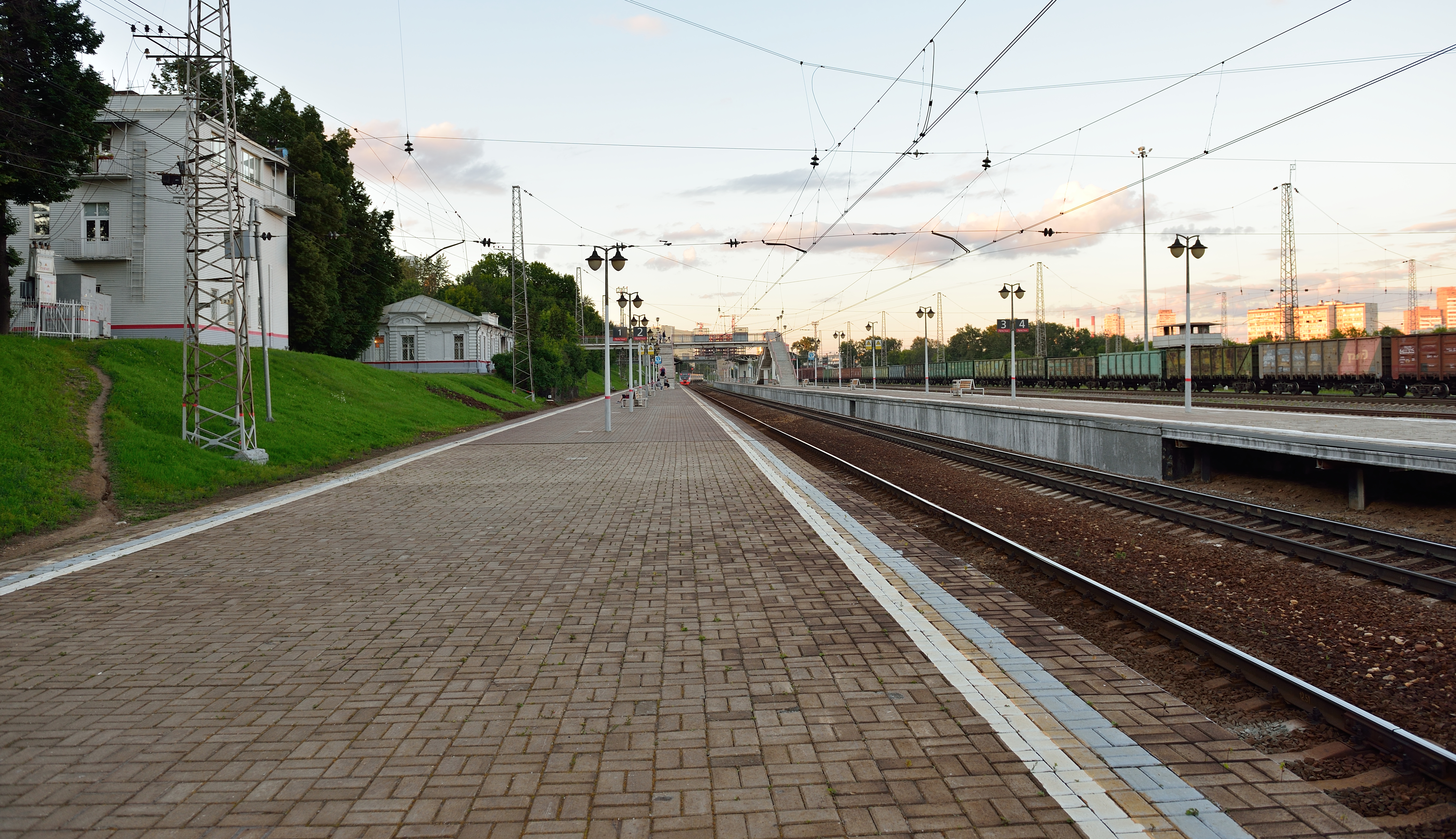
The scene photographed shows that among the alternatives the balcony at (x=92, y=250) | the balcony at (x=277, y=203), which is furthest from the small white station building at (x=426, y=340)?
the balcony at (x=92, y=250)

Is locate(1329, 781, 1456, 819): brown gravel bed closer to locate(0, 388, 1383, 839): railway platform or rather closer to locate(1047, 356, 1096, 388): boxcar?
locate(0, 388, 1383, 839): railway platform

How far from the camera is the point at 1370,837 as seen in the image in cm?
313

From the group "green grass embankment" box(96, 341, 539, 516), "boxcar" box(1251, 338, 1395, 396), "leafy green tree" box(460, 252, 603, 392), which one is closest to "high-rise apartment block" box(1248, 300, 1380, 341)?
"boxcar" box(1251, 338, 1395, 396)

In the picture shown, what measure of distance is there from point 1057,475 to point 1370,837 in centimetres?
1307

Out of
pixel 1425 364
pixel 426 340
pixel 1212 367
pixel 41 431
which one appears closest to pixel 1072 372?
pixel 1212 367

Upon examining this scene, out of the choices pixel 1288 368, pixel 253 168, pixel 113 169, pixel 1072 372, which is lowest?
pixel 1288 368

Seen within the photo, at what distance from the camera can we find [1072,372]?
60.3m

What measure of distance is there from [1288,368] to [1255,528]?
115 ft

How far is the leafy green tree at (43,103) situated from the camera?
20203 millimetres

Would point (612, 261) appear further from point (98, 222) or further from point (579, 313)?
point (579, 313)

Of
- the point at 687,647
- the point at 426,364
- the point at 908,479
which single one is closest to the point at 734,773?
the point at 687,647

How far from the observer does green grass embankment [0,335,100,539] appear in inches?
416

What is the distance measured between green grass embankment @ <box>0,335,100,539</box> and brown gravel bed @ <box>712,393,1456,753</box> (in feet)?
37.4

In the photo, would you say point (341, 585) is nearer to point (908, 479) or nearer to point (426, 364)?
point (908, 479)
